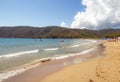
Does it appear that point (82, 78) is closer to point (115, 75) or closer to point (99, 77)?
point (99, 77)

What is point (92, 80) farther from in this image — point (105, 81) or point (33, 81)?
point (33, 81)

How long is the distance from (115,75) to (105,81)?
4.19 feet

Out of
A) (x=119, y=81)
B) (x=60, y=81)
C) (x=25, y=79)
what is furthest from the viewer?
(x=25, y=79)

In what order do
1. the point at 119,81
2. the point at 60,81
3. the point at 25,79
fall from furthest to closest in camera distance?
the point at 25,79 < the point at 60,81 < the point at 119,81

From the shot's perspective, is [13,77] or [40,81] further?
[13,77]

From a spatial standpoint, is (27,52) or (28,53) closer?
(28,53)

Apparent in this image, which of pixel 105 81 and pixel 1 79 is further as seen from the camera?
pixel 1 79

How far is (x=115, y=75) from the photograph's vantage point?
395 inches

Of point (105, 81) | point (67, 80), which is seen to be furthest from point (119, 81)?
point (67, 80)

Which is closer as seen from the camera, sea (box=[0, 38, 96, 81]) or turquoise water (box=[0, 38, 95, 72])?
sea (box=[0, 38, 96, 81])

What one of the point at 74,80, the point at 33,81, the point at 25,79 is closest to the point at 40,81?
the point at 33,81

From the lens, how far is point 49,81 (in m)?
9.98

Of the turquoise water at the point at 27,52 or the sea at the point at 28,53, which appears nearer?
the sea at the point at 28,53

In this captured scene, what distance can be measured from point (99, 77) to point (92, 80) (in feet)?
2.30
